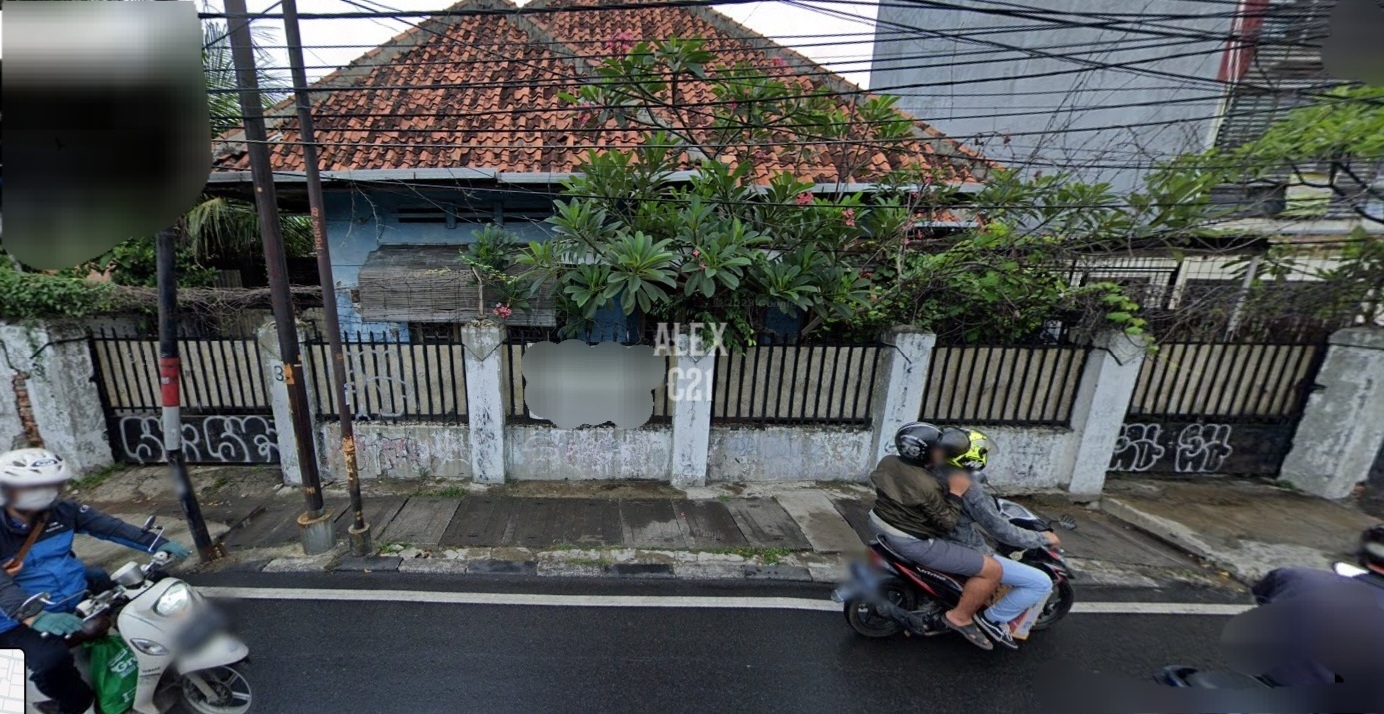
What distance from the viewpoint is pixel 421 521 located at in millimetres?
4344

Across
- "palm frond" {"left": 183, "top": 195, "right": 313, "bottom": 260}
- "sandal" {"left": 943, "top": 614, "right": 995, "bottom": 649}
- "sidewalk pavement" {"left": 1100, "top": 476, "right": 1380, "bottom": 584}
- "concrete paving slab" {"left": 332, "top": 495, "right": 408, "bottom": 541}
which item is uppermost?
"palm frond" {"left": 183, "top": 195, "right": 313, "bottom": 260}

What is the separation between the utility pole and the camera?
3.22m

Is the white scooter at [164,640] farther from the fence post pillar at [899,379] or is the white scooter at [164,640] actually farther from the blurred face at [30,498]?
the fence post pillar at [899,379]

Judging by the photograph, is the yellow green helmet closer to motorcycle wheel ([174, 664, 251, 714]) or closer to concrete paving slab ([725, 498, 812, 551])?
concrete paving slab ([725, 498, 812, 551])

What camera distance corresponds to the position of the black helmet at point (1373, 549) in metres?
2.03

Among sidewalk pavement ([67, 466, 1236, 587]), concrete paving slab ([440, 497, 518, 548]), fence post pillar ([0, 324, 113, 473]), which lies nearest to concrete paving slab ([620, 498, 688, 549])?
sidewalk pavement ([67, 466, 1236, 587])

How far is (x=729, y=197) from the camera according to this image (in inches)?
179

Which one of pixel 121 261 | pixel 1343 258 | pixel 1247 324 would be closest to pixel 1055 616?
pixel 1247 324

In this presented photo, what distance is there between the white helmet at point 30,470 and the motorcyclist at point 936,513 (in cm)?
424

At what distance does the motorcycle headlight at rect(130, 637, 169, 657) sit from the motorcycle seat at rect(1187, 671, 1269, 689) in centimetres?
500

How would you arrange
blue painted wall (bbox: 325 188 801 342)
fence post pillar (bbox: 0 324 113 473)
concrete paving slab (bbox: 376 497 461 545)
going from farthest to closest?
blue painted wall (bbox: 325 188 801 342)
fence post pillar (bbox: 0 324 113 473)
concrete paving slab (bbox: 376 497 461 545)

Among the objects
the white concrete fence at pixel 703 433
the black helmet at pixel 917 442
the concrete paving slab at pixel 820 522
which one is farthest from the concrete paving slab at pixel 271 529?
the black helmet at pixel 917 442

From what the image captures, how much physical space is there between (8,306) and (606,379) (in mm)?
5641

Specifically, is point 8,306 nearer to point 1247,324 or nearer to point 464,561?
point 464,561
